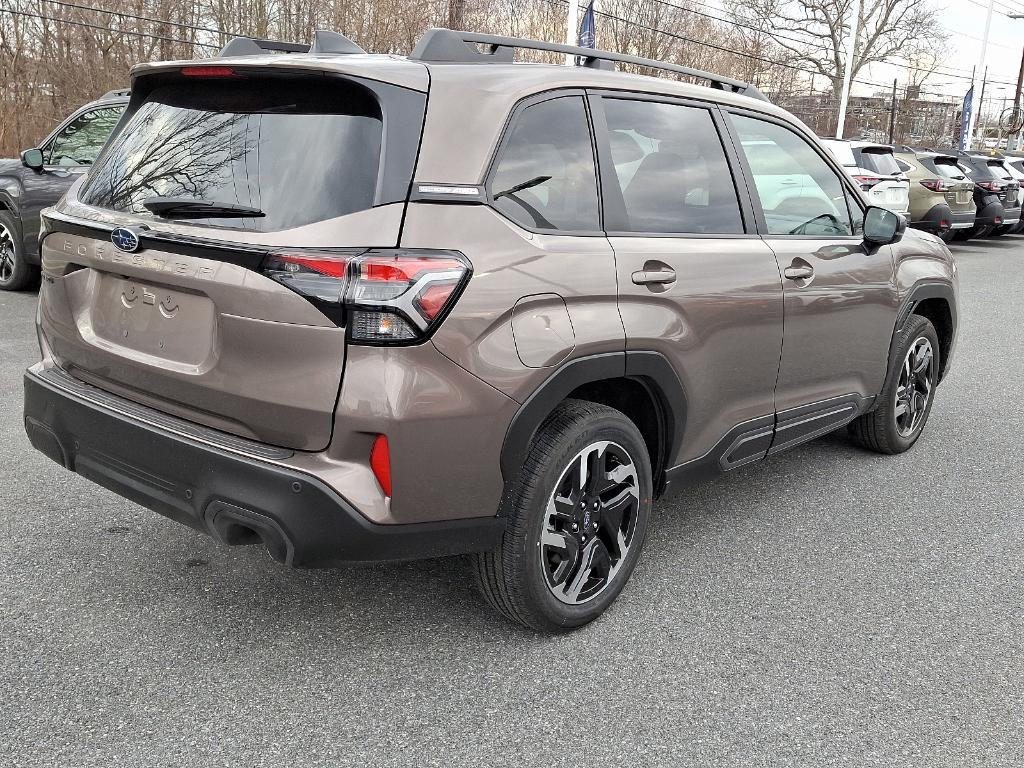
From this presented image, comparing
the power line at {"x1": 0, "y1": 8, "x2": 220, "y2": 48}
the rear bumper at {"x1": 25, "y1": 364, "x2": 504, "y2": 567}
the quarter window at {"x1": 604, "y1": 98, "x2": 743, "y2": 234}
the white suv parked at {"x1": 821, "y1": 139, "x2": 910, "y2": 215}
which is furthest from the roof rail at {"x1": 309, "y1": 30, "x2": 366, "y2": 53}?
the power line at {"x1": 0, "y1": 8, "x2": 220, "y2": 48}

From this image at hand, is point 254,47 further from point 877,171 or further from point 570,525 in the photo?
point 877,171

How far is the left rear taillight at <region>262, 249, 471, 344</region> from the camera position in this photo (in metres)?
2.48

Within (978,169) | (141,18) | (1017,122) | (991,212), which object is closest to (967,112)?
(1017,122)

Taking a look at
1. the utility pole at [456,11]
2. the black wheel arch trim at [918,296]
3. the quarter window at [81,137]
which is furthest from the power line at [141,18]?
the black wheel arch trim at [918,296]

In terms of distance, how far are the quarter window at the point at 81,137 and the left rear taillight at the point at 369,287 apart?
712cm

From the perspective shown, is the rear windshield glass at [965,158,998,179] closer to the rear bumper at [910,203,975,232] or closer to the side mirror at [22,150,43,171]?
the rear bumper at [910,203,975,232]

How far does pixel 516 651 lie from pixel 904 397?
3094 millimetres

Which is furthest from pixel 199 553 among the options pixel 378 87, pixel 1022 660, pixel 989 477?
pixel 989 477

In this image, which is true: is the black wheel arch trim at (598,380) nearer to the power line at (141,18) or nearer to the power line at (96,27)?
the power line at (96,27)

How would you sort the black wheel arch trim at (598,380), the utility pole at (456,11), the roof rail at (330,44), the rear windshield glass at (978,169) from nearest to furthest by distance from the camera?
the black wheel arch trim at (598,380)
the roof rail at (330,44)
the rear windshield glass at (978,169)
the utility pole at (456,11)

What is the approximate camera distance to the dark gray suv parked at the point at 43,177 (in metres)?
8.48

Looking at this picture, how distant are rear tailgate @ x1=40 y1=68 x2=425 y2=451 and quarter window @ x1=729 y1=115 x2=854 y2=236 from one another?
172 cm

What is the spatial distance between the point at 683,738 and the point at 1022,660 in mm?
1284

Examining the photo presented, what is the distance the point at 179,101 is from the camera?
3.06 m
